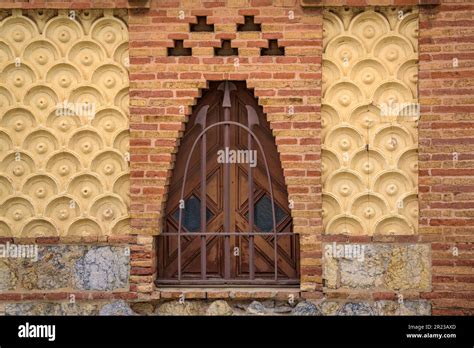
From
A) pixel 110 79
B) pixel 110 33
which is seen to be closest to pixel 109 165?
pixel 110 79

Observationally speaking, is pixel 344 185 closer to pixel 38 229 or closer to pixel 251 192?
pixel 251 192

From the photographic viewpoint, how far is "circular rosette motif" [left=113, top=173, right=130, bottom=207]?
7.60m

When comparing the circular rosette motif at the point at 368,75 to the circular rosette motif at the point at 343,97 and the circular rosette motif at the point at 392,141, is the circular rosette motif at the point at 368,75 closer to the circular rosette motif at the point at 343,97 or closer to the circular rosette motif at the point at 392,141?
the circular rosette motif at the point at 343,97

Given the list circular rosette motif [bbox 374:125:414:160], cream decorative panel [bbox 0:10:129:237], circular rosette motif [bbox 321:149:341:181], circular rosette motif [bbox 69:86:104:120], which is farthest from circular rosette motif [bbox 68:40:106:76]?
circular rosette motif [bbox 374:125:414:160]

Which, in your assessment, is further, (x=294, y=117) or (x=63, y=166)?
(x=63, y=166)

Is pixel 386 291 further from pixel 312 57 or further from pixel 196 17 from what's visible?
pixel 196 17

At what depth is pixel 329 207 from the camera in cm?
755

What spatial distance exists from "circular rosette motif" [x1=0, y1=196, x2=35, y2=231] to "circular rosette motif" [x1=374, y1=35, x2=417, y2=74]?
3715 millimetres

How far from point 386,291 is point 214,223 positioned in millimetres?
1796

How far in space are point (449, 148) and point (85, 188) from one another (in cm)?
354

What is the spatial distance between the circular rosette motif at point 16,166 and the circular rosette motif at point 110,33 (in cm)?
132

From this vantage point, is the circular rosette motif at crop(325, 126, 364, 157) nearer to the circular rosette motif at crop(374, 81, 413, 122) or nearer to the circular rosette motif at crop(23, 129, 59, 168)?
the circular rosette motif at crop(374, 81, 413, 122)

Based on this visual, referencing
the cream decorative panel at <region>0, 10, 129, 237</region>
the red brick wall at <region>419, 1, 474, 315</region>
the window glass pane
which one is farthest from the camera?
the window glass pane

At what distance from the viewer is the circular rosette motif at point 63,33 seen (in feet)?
25.0
